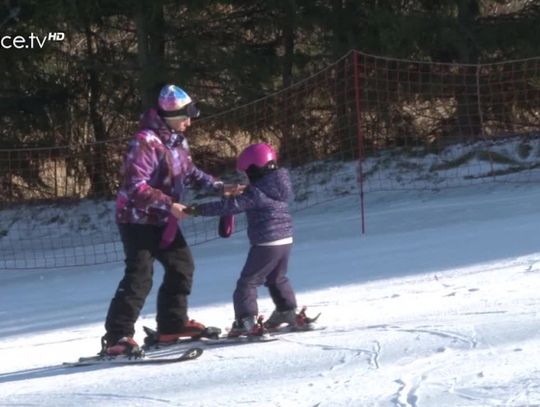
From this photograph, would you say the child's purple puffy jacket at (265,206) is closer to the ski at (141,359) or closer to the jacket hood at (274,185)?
the jacket hood at (274,185)

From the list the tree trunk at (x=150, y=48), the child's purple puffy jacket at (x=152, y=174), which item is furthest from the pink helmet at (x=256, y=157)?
the tree trunk at (x=150, y=48)

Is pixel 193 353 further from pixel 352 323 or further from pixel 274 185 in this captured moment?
pixel 352 323

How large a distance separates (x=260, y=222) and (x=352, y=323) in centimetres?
99

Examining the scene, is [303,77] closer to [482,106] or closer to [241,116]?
[241,116]

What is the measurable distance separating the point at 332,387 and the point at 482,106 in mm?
11182

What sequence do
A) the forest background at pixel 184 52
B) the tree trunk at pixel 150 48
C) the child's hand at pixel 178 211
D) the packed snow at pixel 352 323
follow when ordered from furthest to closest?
the tree trunk at pixel 150 48, the forest background at pixel 184 52, the child's hand at pixel 178 211, the packed snow at pixel 352 323

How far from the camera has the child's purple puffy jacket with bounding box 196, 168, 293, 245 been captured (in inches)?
245

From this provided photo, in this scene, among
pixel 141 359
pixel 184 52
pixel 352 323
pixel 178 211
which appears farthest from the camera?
pixel 184 52

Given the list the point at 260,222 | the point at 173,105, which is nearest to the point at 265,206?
the point at 260,222

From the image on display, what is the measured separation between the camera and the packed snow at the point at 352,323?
524cm

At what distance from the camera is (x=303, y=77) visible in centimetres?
1695

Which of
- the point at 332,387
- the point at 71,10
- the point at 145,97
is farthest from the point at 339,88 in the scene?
the point at 332,387

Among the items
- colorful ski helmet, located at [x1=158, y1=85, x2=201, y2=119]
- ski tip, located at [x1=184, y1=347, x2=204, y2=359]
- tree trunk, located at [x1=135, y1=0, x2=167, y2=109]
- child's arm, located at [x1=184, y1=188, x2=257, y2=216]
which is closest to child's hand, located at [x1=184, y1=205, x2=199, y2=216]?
child's arm, located at [x1=184, y1=188, x2=257, y2=216]

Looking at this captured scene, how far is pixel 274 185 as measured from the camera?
6.36 m
